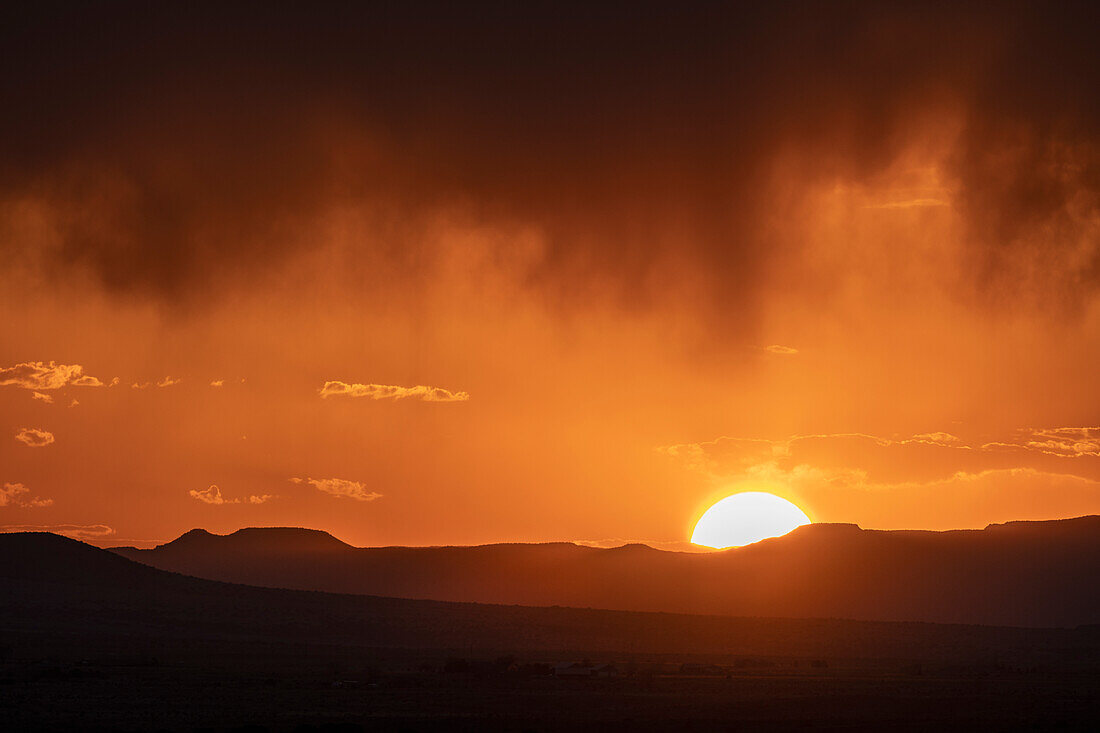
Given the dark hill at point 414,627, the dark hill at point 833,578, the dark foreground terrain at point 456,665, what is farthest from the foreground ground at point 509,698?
the dark hill at point 833,578

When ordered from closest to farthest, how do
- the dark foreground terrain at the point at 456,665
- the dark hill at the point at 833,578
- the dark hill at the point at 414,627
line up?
the dark foreground terrain at the point at 456,665
the dark hill at the point at 414,627
the dark hill at the point at 833,578

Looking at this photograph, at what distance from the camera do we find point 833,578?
168 metres

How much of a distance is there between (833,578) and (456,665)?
109472 mm

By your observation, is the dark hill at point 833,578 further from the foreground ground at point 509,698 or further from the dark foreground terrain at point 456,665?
the foreground ground at point 509,698

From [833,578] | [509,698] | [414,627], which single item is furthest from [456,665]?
[833,578]

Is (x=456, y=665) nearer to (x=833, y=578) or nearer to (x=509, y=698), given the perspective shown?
(x=509, y=698)

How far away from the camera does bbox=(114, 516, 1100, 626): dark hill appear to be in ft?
505

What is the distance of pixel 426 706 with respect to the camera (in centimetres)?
4919

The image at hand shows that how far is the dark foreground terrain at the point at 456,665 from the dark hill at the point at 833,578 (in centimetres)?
3309

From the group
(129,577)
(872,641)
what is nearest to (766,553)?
(872,641)

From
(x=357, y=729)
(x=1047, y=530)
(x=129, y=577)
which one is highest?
(x=1047, y=530)

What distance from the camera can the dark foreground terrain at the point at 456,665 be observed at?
45.7m

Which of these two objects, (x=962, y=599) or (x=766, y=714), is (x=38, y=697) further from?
(x=962, y=599)

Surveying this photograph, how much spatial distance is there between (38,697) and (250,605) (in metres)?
67.3
